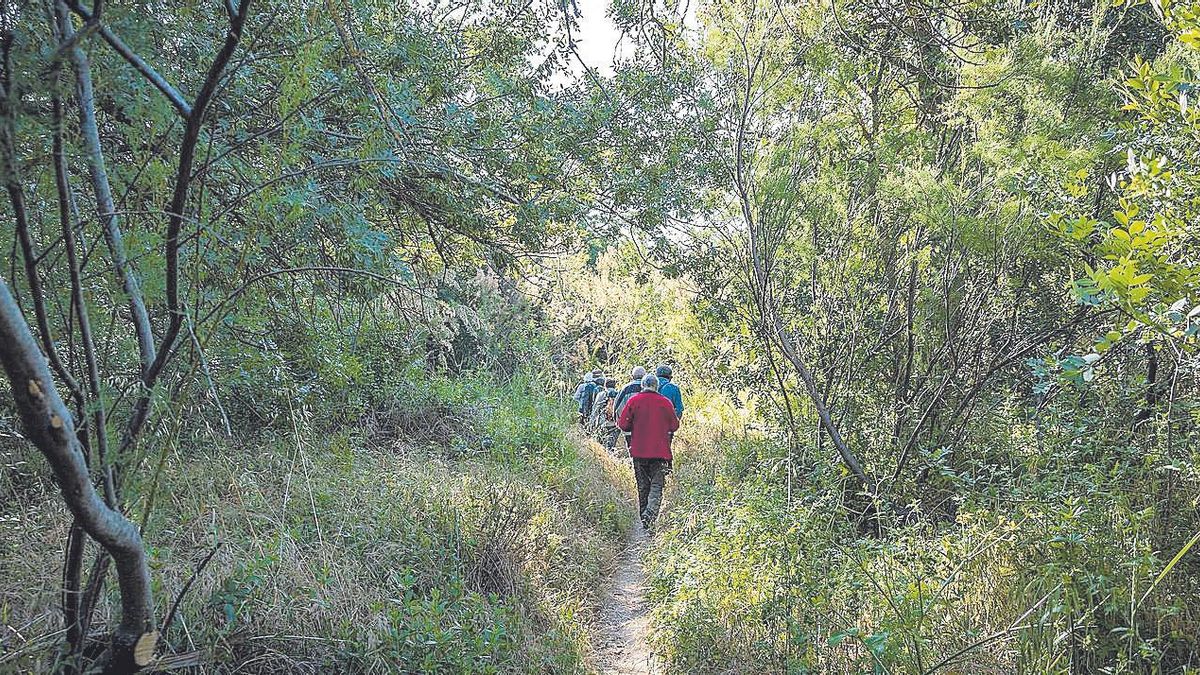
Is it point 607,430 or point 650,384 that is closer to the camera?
point 650,384

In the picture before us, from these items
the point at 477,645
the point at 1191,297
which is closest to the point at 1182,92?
the point at 1191,297

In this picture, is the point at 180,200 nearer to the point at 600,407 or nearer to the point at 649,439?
the point at 649,439

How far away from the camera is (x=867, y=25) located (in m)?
5.07

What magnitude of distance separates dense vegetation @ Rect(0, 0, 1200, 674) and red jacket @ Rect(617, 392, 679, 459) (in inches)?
31.0

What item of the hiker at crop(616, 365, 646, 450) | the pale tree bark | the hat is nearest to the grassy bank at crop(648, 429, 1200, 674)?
the pale tree bark

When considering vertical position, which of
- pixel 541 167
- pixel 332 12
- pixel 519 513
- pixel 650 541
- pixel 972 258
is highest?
pixel 541 167

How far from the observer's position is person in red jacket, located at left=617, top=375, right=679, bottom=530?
7.77 m

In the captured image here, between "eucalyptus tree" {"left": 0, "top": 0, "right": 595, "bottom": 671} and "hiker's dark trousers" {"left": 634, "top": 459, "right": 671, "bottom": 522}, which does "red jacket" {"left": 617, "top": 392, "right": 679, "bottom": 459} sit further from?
"eucalyptus tree" {"left": 0, "top": 0, "right": 595, "bottom": 671}

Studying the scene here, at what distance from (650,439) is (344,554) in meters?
4.07

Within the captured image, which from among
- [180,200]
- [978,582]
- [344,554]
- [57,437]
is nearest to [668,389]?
[344,554]

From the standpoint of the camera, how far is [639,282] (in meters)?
7.34

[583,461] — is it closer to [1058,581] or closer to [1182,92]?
[1058,581]

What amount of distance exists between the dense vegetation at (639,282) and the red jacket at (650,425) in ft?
2.58

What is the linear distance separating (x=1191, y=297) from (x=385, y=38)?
4146 mm
